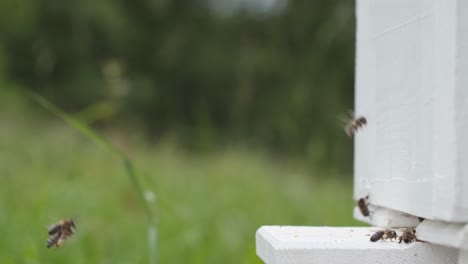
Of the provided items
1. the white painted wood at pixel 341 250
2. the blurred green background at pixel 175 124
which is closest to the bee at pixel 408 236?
the white painted wood at pixel 341 250

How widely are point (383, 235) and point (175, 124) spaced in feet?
37.9

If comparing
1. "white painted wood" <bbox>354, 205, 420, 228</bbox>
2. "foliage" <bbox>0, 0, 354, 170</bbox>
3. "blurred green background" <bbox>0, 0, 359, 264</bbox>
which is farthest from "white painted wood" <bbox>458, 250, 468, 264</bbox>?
"foliage" <bbox>0, 0, 354, 170</bbox>

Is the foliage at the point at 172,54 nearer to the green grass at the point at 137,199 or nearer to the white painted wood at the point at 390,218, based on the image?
the green grass at the point at 137,199

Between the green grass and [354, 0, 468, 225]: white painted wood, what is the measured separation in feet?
2.17

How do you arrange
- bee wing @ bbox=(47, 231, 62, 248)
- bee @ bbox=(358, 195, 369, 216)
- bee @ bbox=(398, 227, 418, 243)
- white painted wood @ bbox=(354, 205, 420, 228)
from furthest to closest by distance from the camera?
bee wing @ bbox=(47, 231, 62, 248)
bee @ bbox=(358, 195, 369, 216)
white painted wood @ bbox=(354, 205, 420, 228)
bee @ bbox=(398, 227, 418, 243)

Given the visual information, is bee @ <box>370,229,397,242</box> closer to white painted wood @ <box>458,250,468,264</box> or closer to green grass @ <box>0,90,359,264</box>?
white painted wood @ <box>458,250,468,264</box>

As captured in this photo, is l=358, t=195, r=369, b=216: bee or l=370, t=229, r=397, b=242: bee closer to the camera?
l=370, t=229, r=397, b=242: bee

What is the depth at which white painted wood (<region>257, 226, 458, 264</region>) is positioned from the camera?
97 centimetres

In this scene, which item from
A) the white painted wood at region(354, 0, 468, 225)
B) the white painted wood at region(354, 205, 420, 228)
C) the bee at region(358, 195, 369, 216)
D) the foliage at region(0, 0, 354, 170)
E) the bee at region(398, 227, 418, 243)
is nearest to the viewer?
the white painted wood at region(354, 0, 468, 225)

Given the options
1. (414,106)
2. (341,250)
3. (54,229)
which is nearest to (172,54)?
(54,229)

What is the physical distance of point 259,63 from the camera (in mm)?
12766

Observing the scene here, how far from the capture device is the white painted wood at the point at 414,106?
898mm

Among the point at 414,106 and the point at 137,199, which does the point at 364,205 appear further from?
the point at 137,199

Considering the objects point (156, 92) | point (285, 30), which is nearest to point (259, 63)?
point (285, 30)
